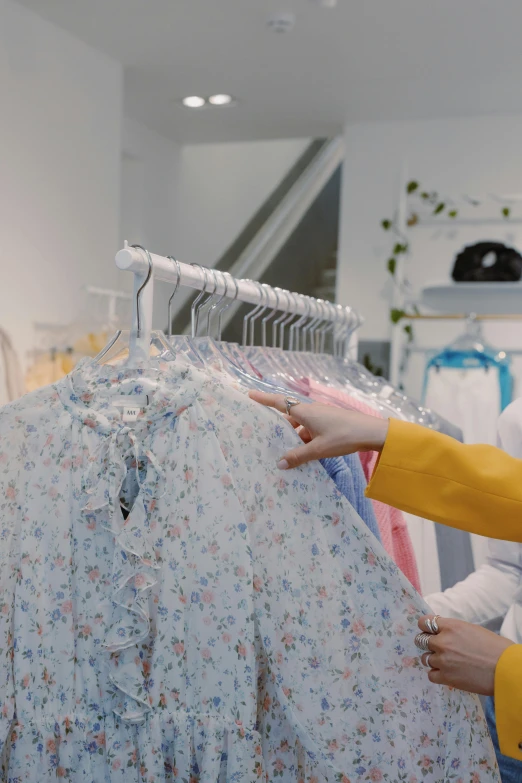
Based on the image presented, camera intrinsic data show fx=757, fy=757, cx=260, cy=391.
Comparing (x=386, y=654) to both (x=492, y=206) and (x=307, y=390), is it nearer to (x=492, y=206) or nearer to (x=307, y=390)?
(x=307, y=390)

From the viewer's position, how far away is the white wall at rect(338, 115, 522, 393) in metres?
4.45

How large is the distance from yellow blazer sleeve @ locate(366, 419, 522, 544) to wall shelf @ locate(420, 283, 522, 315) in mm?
3320

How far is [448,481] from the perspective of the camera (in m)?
1.14

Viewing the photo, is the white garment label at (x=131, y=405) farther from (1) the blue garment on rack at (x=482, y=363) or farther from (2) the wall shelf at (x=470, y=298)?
(2) the wall shelf at (x=470, y=298)

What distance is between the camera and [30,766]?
111 centimetres

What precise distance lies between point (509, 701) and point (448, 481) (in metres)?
0.31

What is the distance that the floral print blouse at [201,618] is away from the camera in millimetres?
1095

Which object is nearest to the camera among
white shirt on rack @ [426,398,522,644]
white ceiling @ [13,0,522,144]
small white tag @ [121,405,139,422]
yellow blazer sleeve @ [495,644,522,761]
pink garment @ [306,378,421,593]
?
yellow blazer sleeve @ [495,644,522,761]

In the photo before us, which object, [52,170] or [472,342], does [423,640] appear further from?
→ [472,342]

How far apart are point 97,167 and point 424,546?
280cm

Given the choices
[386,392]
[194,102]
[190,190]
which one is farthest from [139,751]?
[190,190]

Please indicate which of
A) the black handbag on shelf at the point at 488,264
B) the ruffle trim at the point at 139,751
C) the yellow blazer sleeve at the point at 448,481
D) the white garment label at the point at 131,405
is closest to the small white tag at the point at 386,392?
the yellow blazer sleeve at the point at 448,481

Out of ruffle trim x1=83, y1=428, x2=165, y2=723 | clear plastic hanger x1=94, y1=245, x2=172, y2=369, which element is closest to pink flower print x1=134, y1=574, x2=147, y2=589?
ruffle trim x1=83, y1=428, x2=165, y2=723

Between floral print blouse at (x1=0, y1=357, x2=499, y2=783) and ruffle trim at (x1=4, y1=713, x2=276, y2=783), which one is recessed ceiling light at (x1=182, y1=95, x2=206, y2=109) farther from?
ruffle trim at (x1=4, y1=713, x2=276, y2=783)
